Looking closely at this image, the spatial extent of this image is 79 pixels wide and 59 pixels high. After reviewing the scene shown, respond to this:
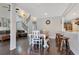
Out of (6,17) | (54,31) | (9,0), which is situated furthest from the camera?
(54,31)

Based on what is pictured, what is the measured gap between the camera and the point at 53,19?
461 inches

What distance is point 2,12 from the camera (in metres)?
10.0

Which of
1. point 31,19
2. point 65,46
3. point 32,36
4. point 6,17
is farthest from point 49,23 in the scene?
point 65,46

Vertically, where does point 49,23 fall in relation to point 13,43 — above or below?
above

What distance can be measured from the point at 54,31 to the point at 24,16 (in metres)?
3.16

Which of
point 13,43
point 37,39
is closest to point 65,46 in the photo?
point 37,39

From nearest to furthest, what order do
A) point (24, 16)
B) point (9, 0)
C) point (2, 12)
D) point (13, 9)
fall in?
point (9, 0) < point (13, 9) < point (2, 12) < point (24, 16)

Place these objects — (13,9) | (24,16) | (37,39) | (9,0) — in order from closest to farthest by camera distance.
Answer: (9,0) → (13,9) → (37,39) → (24,16)

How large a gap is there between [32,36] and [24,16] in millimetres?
5425

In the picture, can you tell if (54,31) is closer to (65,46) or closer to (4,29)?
(4,29)

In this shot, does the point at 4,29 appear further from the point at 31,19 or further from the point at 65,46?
the point at 65,46

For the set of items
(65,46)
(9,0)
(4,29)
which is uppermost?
(9,0)

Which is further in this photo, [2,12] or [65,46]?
[2,12]

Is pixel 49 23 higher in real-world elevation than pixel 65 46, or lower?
higher
